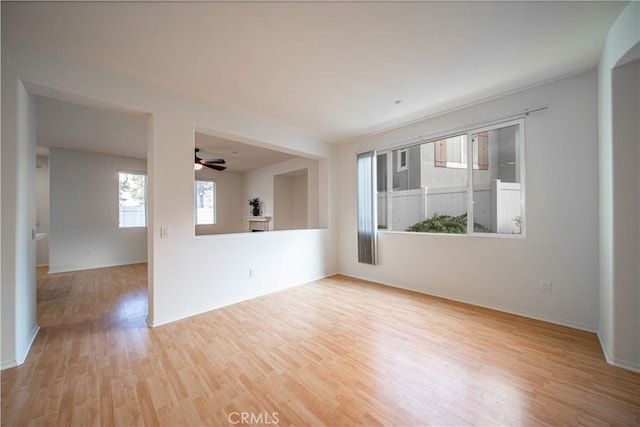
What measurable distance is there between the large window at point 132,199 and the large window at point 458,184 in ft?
19.5

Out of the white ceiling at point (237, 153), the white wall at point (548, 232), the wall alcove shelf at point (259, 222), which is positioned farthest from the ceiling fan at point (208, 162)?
the white wall at point (548, 232)

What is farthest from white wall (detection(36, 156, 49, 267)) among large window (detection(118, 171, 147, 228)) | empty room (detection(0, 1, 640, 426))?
empty room (detection(0, 1, 640, 426))

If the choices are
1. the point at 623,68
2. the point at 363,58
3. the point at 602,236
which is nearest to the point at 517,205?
the point at 602,236

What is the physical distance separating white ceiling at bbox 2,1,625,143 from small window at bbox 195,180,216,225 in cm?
504

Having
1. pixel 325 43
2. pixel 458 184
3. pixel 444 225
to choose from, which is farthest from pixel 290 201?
pixel 325 43

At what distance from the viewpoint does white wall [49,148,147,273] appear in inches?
203

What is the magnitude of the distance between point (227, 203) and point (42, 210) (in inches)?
165

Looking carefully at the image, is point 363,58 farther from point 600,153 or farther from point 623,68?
point 600,153

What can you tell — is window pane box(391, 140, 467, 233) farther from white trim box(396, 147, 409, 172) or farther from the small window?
the small window

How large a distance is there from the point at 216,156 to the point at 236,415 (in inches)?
221

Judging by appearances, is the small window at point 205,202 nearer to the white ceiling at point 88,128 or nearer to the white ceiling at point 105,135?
the white ceiling at point 105,135

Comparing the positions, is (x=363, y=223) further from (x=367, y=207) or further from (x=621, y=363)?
(x=621, y=363)

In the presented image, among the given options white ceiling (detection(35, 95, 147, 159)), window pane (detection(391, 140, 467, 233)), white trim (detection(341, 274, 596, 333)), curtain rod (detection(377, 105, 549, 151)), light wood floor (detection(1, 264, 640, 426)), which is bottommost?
light wood floor (detection(1, 264, 640, 426))

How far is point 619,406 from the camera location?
152 cm
